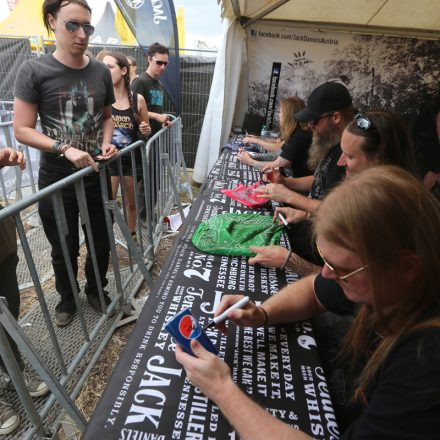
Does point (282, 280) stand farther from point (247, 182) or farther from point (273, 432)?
point (247, 182)

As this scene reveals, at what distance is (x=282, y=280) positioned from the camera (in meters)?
1.46

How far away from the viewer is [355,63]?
18.3 feet

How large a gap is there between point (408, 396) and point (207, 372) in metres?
0.47

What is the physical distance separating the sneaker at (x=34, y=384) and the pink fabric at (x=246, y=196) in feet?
5.27

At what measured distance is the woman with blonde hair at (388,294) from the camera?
61 centimetres

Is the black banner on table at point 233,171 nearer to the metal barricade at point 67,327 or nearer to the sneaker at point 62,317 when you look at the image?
the metal barricade at point 67,327

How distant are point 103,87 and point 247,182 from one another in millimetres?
1336

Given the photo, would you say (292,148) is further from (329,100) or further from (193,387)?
(193,387)

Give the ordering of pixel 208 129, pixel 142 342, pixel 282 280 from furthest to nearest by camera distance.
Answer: pixel 208 129
pixel 282 280
pixel 142 342

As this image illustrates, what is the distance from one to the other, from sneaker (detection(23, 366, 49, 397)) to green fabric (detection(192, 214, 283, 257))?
1184 mm

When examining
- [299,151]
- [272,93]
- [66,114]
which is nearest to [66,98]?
[66,114]

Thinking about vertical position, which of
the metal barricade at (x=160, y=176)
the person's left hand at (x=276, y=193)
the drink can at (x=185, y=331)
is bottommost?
the metal barricade at (x=160, y=176)

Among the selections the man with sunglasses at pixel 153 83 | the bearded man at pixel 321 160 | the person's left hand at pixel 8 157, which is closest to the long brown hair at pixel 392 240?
the bearded man at pixel 321 160

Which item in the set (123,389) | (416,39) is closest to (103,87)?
(123,389)
